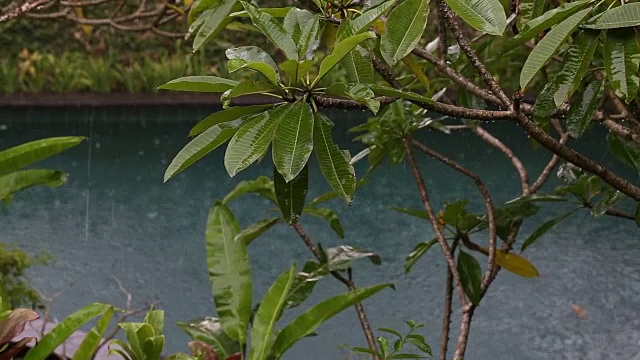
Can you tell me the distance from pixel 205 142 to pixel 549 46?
30 centimetres

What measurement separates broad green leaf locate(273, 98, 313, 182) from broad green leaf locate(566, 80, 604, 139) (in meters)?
0.29

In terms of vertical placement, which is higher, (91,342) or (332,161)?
(332,161)

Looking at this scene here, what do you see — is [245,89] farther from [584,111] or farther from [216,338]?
[216,338]

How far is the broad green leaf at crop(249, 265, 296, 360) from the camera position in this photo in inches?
40.5

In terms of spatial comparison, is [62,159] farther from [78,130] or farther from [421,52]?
[421,52]

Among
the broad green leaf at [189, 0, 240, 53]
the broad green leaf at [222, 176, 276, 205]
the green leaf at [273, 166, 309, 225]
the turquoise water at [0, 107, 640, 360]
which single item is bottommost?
the turquoise water at [0, 107, 640, 360]

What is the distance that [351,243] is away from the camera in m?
3.19

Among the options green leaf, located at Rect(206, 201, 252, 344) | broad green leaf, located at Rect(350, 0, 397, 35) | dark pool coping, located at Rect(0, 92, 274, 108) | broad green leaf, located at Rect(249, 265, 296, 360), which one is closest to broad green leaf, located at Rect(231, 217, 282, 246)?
green leaf, located at Rect(206, 201, 252, 344)

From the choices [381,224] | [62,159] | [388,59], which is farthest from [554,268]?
[62,159]

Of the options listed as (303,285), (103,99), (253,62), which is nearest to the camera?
(253,62)

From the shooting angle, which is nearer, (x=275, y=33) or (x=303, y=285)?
(x=275, y=33)

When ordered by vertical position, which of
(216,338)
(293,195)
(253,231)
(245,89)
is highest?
(245,89)

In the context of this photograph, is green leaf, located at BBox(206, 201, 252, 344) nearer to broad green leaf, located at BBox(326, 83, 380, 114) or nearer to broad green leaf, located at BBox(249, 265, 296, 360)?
broad green leaf, located at BBox(249, 265, 296, 360)

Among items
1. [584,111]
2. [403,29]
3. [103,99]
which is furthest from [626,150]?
[103,99]
